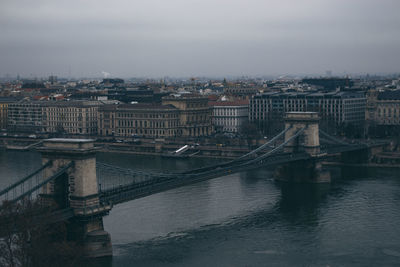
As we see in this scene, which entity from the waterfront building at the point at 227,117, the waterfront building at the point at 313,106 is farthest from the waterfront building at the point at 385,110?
the waterfront building at the point at 227,117

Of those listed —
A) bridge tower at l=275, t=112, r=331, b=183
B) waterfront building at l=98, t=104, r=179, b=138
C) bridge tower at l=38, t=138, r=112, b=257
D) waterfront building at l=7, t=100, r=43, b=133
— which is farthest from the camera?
waterfront building at l=7, t=100, r=43, b=133

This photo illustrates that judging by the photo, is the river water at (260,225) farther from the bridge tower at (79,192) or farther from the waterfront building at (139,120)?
the waterfront building at (139,120)

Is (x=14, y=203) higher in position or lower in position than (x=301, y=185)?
higher

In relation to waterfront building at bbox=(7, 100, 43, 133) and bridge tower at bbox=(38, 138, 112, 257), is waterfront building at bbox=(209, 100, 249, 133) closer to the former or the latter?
waterfront building at bbox=(7, 100, 43, 133)

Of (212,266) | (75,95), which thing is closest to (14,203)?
(212,266)

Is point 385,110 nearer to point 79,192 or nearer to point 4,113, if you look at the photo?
point 4,113

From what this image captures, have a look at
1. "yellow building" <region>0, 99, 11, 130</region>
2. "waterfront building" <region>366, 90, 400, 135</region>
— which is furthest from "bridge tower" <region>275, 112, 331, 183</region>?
"yellow building" <region>0, 99, 11, 130</region>

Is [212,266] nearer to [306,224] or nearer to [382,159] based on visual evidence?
[306,224]
